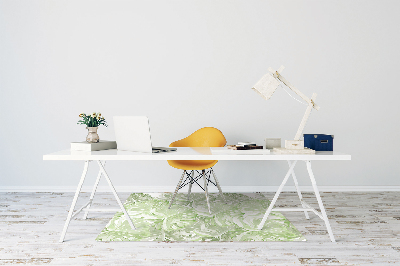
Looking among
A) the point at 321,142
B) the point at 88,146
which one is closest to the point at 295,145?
the point at 321,142

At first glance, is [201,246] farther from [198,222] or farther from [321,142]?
[321,142]

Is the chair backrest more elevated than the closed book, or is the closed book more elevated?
the closed book

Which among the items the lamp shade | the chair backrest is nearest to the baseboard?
the chair backrest

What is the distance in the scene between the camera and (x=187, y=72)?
3697mm

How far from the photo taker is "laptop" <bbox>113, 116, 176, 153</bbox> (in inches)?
80.0

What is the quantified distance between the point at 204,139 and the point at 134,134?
125cm

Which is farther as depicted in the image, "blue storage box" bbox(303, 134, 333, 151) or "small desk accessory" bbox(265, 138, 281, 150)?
"small desk accessory" bbox(265, 138, 281, 150)

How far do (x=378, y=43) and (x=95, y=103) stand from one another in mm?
3576

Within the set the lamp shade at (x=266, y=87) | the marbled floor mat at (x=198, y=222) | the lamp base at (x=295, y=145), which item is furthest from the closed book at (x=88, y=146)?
the lamp base at (x=295, y=145)

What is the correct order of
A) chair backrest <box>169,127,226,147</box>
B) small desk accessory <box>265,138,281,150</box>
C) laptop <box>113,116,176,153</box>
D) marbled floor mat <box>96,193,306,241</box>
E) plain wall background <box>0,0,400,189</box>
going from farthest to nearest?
plain wall background <box>0,0,400,189</box> → chair backrest <box>169,127,226,147</box> → small desk accessory <box>265,138,281,150</box> → marbled floor mat <box>96,193,306,241</box> → laptop <box>113,116,176,153</box>

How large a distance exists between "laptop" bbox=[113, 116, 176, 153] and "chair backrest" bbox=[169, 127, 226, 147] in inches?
38.8

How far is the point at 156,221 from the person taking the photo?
259 centimetres

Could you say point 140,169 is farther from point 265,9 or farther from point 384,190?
point 384,190

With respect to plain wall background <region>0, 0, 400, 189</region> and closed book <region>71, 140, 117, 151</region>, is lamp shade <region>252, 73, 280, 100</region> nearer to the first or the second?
closed book <region>71, 140, 117, 151</region>
